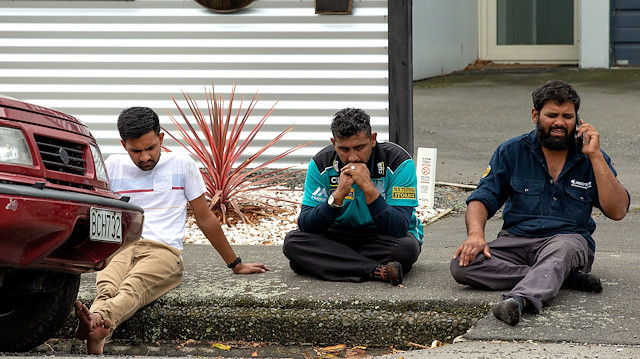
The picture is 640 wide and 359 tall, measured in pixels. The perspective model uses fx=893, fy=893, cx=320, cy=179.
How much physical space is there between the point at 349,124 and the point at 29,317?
6.02 feet

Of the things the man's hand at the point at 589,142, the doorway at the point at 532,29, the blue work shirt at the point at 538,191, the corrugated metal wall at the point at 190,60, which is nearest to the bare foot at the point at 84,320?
the blue work shirt at the point at 538,191

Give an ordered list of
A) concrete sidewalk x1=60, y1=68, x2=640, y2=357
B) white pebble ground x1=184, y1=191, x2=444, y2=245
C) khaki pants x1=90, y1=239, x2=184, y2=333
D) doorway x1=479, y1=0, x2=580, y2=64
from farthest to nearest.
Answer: doorway x1=479, y1=0, x2=580, y2=64, white pebble ground x1=184, y1=191, x2=444, y2=245, khaki pants x1=90, y1=239, x2=184, y2=333, concrete sidewalk x1=60, y1=68, x2=640, y2=357

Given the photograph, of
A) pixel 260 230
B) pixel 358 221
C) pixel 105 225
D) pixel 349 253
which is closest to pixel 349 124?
pixel 358 221

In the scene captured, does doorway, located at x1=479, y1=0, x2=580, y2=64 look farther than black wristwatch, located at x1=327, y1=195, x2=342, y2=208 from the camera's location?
Yes

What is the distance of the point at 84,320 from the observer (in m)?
3.95

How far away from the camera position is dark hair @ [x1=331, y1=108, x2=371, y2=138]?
4.65 m

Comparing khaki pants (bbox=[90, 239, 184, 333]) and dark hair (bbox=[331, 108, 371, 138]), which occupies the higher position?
dark hair (bbox=[331, 108, 371, 138])

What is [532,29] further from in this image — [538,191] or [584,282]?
[584,282]

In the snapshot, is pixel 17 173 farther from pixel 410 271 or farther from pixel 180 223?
pixel 410 271

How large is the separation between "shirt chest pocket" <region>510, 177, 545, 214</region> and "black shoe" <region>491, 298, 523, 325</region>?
0.80 meters

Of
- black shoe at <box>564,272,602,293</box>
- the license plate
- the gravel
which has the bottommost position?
the gravel

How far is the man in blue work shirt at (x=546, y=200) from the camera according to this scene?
14.6 feet

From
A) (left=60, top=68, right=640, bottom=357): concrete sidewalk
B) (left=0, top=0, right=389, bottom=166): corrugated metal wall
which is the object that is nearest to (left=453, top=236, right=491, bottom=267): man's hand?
(left=60, top=68, right=640, bottom=357): concrete sidewalk

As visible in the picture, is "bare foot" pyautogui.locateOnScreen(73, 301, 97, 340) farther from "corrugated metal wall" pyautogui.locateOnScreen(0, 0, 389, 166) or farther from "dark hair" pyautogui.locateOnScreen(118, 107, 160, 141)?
"corrugated metal wall" pyautogui.locateOnScreen(0, 0, 389, 166)
